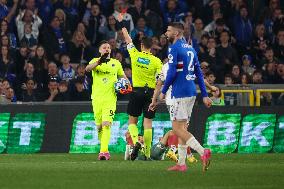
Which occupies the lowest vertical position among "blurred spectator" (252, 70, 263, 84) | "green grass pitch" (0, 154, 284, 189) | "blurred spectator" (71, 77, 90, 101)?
"green grass pitch" (0, 154, 284, 189)

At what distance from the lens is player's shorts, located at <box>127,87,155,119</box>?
2250cm

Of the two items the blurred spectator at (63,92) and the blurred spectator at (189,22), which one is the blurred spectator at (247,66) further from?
the blurred spectator at (63,92)

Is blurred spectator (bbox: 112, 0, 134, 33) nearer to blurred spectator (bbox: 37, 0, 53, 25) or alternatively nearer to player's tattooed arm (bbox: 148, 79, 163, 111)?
blurred spectator (bbox: 37, 0, 53, 25)

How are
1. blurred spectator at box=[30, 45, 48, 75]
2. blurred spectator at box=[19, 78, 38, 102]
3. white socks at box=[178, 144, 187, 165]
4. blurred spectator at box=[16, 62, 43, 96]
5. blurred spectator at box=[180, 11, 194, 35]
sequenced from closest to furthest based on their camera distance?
white socks at box=[178, 144, 187, 165], blurred spectator at box=[19, 78, 38, 102], blurred spectator at box=[16, 62, 43, 96], blurred spectator at box=[30, 45, 48, 75], blurred spectator at box=[180, 11, 194, 35]

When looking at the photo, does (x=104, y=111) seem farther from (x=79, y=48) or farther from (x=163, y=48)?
(x=163, y=48)

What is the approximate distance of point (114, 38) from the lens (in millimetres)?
30312

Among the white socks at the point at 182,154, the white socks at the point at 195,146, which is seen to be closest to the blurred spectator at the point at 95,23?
the white socks at the point at 182,154

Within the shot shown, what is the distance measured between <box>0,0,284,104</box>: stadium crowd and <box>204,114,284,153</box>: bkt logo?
1.39m

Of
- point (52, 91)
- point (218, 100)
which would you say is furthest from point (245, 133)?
point (52, 91)

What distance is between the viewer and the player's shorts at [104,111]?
73.7 ft

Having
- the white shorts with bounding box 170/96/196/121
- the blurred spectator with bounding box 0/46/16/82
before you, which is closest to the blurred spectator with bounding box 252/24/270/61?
the blurred spectator with bounding box 0/46/16/82

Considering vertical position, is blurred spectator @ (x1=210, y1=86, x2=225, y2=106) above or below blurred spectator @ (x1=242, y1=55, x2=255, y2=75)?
below

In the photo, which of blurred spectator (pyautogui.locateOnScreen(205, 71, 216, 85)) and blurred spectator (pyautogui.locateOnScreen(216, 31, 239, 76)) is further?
blurred spectator (pyautogui.locateOnScreen(216, 31, 239, 76))

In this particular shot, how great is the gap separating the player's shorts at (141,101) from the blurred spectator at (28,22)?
7.74 m
